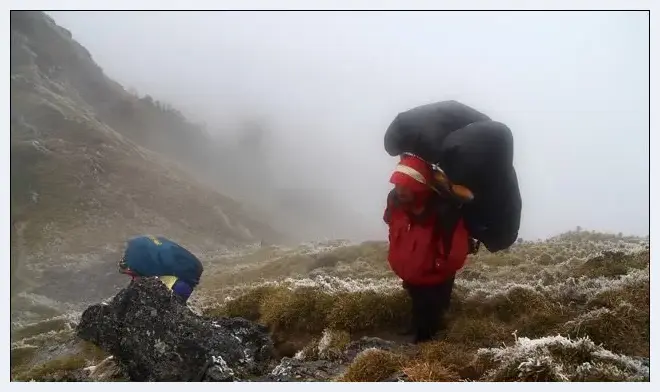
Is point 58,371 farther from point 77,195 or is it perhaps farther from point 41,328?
point 77,195

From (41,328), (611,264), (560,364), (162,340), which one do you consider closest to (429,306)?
(560,364)

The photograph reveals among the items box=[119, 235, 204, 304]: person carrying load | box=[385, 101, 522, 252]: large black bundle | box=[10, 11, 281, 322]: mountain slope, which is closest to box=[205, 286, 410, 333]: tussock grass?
box=[119, 235, 204, 304]: person carrying load

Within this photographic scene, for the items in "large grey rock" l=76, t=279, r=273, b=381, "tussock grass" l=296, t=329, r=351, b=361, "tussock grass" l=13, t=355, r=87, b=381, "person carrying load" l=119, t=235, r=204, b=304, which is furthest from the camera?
"person carrying load" l=119, t=235, r=204, b=304

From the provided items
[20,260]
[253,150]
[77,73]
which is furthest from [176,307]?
[253,150]

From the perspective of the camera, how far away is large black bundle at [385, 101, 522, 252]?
21.0ft

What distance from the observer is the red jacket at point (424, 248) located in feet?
22.9

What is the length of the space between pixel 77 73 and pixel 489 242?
12456cm

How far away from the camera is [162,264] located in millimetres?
9023

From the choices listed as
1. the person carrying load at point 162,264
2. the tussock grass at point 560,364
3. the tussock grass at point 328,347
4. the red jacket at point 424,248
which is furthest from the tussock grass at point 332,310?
the tussock grass at point 560,364

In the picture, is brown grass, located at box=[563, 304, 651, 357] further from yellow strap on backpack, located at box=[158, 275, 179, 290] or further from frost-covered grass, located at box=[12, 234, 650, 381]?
yellow strap on backpack, located at box=[158, 275, 179, 290]

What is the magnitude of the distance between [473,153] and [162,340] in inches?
190

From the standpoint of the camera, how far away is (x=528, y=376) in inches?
209

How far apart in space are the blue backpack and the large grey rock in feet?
4.53

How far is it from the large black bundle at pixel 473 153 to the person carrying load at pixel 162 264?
173 inches
